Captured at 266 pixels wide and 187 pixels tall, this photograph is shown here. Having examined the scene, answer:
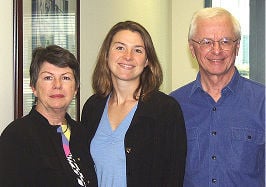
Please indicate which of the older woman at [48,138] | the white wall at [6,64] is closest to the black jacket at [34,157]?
the older woman at [48,138]

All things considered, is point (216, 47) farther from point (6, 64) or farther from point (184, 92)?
point (6, 64)

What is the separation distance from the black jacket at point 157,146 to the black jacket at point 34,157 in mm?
194

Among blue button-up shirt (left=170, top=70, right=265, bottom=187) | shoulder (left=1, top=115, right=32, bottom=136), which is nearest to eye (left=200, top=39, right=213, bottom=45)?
blue button-up shirt (left=170, top=70, right=265, bottom=187)

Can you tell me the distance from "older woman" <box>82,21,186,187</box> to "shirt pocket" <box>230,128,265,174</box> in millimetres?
227

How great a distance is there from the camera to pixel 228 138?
67.5 inches

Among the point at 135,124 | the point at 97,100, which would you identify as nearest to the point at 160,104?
the point at 135,124

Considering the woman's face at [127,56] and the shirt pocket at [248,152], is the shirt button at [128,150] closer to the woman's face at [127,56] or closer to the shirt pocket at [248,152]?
the woman's face at [127,56]

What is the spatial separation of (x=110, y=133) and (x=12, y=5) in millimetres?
668

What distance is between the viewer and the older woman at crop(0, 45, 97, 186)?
A: 4.59 ft

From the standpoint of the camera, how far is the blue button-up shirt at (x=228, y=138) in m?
1.68

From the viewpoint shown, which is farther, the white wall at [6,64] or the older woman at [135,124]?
the older woman at [135,124]

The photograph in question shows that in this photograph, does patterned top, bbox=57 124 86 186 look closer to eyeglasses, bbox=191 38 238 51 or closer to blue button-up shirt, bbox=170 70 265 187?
blue button-up shirt, bbox=170 70 265 187

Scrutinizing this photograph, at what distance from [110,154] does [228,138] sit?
1.66 feet

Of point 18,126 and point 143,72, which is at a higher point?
point 143,72
